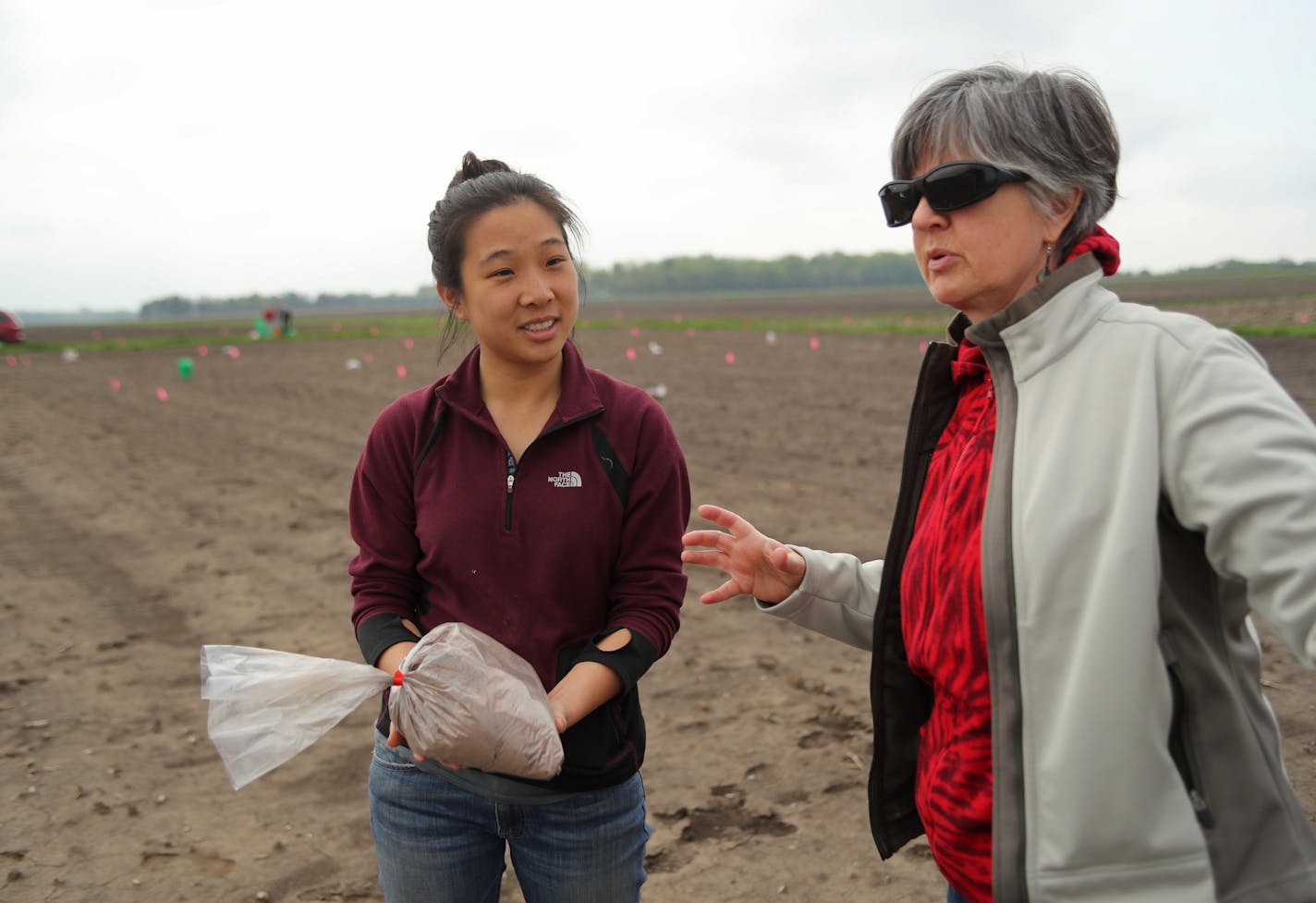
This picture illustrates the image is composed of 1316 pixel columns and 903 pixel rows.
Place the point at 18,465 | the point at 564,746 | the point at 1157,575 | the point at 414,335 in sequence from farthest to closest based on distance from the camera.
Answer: the point at 414,335, the point at 18,465, the point at 564,746, the point at 1157,575

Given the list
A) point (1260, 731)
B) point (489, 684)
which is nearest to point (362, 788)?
point (489, 684)

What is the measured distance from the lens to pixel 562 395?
2.14 m

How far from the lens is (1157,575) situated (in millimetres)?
1403

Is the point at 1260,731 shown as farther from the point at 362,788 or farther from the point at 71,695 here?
the point at 71,695

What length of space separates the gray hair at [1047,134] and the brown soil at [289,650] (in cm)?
251

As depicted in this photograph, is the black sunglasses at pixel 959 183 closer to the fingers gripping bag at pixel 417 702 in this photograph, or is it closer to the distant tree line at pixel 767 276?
the fingers gripping bag at pixel 417 702

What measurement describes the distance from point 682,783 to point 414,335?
32313mm

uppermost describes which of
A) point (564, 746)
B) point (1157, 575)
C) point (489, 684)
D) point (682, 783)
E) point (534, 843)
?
point (1157, 575)

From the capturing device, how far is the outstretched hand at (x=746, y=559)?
7.14 ft

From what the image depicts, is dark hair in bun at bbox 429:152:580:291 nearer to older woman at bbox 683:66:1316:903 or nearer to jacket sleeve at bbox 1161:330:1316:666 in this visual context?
older woman at bbox 683:66:1316:903

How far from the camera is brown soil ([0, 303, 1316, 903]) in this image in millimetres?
3662

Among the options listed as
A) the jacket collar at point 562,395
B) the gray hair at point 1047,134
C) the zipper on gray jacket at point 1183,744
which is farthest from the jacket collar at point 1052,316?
the jacket collar at point 562,395

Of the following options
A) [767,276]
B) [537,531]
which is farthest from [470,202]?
[767,276]

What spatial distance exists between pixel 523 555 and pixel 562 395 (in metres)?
0.34
